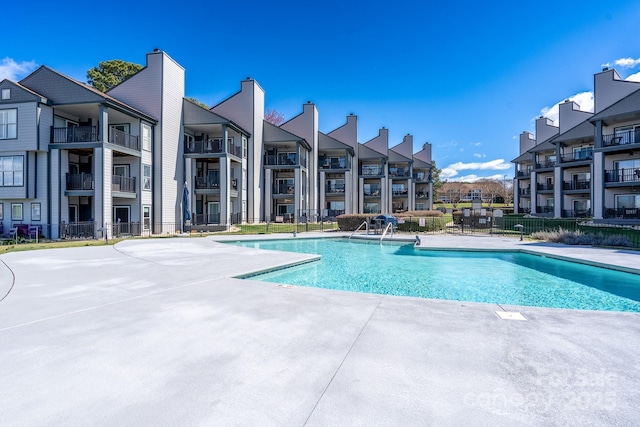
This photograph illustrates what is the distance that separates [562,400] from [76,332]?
219 inches

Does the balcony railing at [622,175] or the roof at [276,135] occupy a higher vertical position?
the roof at [276,135]

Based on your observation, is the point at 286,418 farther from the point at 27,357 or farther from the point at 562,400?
the point at 27,357

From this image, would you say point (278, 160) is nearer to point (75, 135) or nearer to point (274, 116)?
point (75, 135)

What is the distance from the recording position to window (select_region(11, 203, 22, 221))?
19.5 meters

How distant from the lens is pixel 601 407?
265cm

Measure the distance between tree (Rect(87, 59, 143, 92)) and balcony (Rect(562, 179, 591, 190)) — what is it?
47105 mm

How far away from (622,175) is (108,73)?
1966 inches

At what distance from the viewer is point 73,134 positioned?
63.7 ft

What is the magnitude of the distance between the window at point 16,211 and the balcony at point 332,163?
2690 centimetres

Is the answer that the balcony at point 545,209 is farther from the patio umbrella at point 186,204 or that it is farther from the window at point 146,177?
the window at point 146,177

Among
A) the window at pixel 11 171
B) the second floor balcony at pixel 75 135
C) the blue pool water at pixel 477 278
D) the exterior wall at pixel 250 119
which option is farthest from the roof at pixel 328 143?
the window at pixel 11 171

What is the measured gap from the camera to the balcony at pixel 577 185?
104ft

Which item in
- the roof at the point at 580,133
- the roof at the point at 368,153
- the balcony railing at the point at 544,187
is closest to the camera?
the roof at the point at 580,133

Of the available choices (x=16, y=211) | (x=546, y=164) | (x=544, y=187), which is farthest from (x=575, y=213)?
(x=16, y=211)
